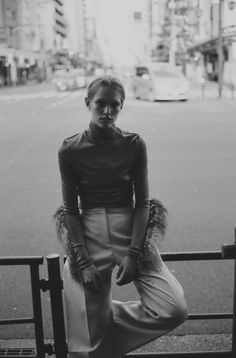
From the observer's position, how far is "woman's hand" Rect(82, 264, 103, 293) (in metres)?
2.54

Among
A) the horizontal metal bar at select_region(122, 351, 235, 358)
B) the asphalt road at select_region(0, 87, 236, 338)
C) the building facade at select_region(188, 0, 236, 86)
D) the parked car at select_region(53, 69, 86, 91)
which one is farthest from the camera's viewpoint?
the parked car at select_region(53, 69, 86, 91)

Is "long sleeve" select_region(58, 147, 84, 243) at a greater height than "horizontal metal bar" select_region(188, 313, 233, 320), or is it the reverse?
"long sleeve" select_region(58, 147, 84, 243)

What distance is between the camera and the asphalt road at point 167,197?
467 centimetres

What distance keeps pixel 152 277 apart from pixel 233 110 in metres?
20.7

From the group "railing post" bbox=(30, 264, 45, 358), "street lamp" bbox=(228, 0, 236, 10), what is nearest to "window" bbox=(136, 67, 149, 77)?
"street lamp" bbox=(228, 0, 236, 10)

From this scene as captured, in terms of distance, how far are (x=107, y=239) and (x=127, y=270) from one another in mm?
180

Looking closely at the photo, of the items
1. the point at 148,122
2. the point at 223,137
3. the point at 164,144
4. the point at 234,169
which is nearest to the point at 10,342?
the point at 234,169

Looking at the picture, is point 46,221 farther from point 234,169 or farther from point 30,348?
point 234,169

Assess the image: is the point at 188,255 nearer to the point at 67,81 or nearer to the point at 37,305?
the point at 37,305

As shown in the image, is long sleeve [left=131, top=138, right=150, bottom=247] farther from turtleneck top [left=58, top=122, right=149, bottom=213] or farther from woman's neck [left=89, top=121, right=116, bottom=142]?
woman's neck [left=89, top=121, right=116, bottom=142]

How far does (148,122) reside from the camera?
1864cm

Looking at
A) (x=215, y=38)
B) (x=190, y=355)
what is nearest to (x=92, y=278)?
(x=190, y=355)

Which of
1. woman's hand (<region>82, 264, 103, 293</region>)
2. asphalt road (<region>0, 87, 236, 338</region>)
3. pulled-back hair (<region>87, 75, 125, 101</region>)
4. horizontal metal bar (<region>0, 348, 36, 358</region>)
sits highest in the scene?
pulled-back hair (<region>87, 75, 125, 101</region>)

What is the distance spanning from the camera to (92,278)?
2541 mm
